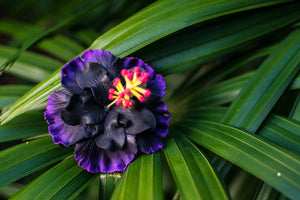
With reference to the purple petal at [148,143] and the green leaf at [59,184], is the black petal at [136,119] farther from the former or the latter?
the green leaf at [59,184]

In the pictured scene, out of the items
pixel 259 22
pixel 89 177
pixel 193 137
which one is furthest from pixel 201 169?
pixel 259 22

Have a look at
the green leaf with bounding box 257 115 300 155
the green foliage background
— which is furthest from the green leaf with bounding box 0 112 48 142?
the green leaf with bounding box 257 115 300 155

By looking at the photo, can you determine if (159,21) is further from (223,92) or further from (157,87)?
(223,92)

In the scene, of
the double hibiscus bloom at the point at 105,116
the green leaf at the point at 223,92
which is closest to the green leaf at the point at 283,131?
the green leaf at the point at 223,92

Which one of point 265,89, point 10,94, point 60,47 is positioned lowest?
point 265,89

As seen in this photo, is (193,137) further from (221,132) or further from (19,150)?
(19,150)

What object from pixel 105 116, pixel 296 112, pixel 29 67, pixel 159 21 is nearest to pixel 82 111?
pixel 105 116
